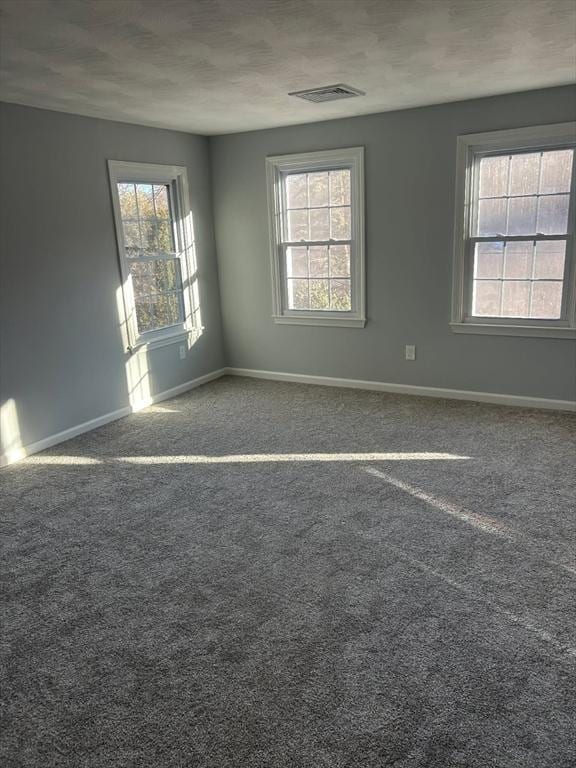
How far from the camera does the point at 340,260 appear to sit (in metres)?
5.34

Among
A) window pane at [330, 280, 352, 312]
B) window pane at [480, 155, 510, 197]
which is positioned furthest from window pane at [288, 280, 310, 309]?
window pane at [480, 155, 510, 197]

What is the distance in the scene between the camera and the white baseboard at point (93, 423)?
4.09 meters

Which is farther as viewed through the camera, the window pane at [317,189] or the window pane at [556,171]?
the window pane at [317,189]

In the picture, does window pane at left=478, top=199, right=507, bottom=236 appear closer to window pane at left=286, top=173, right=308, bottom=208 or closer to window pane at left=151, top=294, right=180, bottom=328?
window pane at left=286, top=173, right=308, bottom=208

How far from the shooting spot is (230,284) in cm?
596

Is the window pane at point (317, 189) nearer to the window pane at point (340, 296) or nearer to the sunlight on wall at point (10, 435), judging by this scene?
the window pane at point (340, 296)

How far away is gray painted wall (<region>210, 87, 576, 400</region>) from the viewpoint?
4562mm

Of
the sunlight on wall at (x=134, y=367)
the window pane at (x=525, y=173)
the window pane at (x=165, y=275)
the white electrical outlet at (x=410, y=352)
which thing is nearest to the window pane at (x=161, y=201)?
the window pane at (x=165, y=275)

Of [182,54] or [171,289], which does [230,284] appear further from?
[182,54]

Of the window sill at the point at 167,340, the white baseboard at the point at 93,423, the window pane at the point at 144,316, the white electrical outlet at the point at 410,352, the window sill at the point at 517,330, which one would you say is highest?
the window pane at the point at 144,316

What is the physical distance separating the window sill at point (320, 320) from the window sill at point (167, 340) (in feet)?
2.67

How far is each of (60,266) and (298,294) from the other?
2.27 m

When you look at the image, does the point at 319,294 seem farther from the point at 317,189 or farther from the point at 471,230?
the point at 471,230

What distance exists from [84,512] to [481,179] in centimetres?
383
